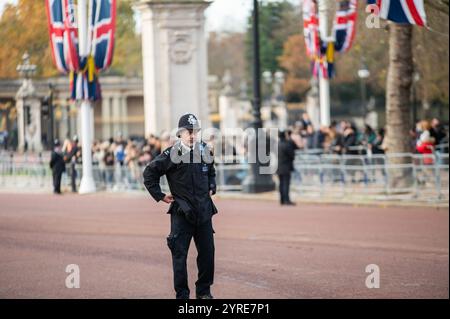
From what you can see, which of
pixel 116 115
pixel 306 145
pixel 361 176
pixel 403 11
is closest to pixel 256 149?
pixel 361 176

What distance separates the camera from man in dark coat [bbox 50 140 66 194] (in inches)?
480

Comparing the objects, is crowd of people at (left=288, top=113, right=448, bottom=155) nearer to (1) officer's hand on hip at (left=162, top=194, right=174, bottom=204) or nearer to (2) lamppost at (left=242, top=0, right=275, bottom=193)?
(2) lamppost at (left=242, top=0, right=275, bottom=193)

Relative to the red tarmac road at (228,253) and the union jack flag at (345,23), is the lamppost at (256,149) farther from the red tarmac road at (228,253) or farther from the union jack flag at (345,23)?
the red tarmac road at (228,253)

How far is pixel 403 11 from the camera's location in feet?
45.6

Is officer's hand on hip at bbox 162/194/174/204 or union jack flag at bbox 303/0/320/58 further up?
union jack flag at bbox 303/0/320/58

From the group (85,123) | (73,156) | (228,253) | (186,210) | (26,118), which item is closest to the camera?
(186,210)

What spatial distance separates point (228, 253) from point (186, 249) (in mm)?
5437

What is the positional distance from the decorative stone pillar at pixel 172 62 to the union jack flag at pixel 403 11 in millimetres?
18935

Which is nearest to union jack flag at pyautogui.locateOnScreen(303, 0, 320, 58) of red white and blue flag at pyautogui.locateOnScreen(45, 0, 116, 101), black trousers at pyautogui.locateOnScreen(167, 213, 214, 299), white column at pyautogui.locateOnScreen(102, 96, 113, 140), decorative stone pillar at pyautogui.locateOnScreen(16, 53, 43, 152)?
white column at pyautogui.locateOnScreen(102, 96, 113, 140)

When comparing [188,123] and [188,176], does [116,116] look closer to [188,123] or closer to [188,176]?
[188,176]

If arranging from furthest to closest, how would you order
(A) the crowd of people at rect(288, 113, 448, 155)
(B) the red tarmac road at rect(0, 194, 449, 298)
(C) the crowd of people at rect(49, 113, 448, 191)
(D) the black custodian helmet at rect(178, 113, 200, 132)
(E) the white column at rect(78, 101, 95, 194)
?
(A) the crowd of people at rect(288, 113, 448, 155)
(C) the crowd of people at rect(49, 113, 448, 191)
(E) the white column at rect(78, 101, 95, 194)
(B) the red tarmac road at rect(0, 194, 449, 298)
(D) the black custodian helmet at rect(178, 113, 200, 132)
